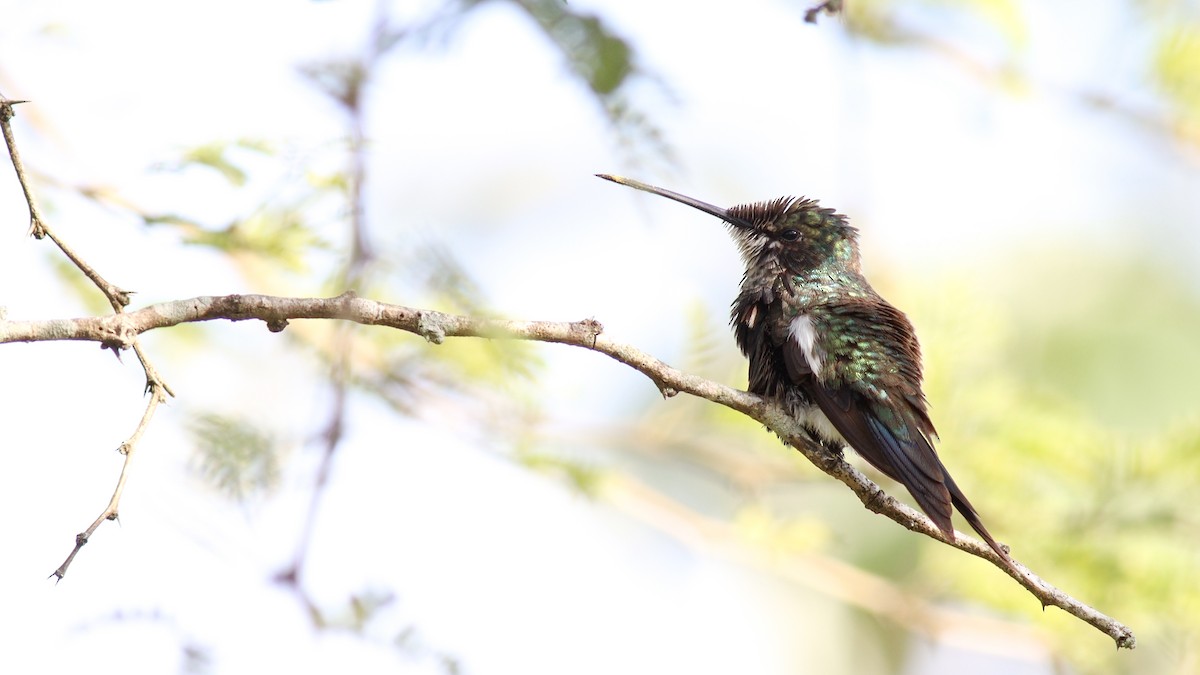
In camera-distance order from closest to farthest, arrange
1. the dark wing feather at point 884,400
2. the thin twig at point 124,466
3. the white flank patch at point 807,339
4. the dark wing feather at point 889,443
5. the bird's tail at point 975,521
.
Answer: the thin twig at point 124,466, the bird's tail at point 975,521, the dark wing feather at point 889,443, the dark wing feather at point 884,400, the white flank patch at point 807,339

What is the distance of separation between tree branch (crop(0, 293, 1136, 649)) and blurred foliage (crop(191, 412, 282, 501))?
40 centimetres

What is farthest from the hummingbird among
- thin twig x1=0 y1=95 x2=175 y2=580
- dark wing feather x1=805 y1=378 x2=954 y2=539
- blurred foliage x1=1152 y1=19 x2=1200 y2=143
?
blurred foliage x1=1152 y1=19 x2=1200 y2=143

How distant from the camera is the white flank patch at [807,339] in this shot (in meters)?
3.69

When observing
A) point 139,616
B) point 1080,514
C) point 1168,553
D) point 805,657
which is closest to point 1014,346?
point 805,657

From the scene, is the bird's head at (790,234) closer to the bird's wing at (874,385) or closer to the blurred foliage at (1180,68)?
the bird's wing at (874,385)

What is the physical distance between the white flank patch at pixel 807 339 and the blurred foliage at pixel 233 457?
1.69 m

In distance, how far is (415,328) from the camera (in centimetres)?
233

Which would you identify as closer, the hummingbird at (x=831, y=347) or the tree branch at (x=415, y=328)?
the tree branch at (x=415, y=328)

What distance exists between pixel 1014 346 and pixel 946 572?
684cm

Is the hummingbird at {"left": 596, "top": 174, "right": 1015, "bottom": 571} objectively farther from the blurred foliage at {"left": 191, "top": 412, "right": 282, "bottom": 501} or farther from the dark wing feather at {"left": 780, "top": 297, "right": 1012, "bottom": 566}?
the blurred foliage at {"left": 191, "top": 412, "right": 282, "bottom": 501}

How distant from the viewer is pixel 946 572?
18.8ft

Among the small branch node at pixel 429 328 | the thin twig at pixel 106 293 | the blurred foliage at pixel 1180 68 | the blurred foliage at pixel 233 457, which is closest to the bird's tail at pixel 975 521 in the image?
the small branch node at pixel 429 328

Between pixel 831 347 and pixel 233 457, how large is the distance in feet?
6.50

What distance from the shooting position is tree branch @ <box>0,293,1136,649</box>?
213 cm
